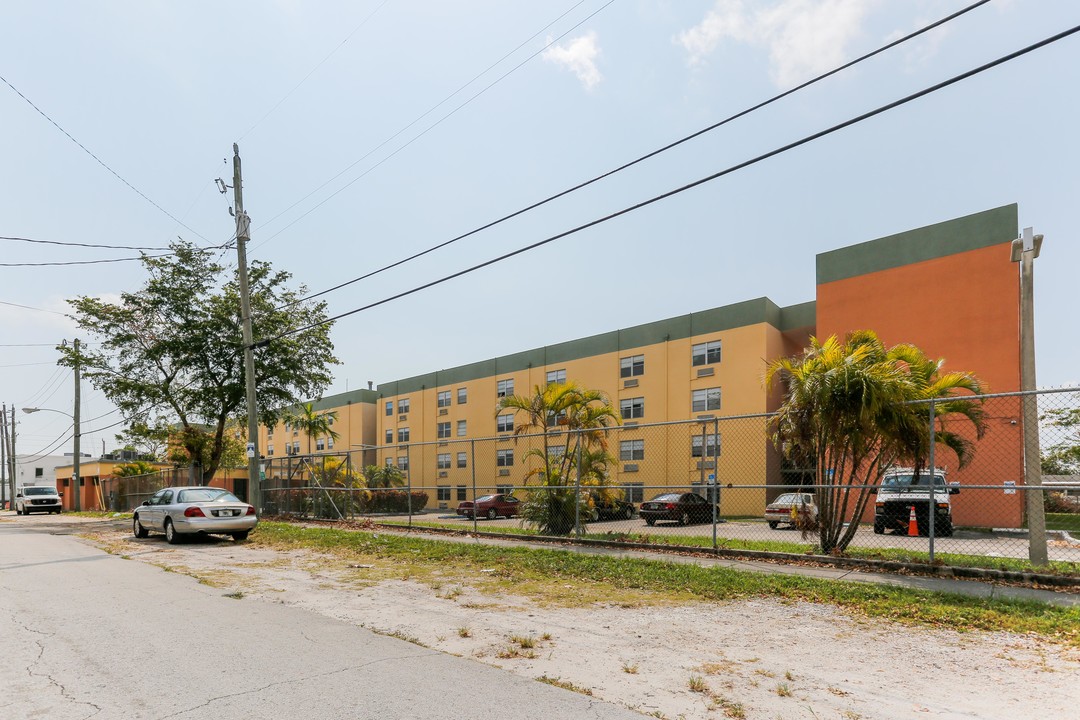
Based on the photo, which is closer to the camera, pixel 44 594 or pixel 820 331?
pixel 44 594

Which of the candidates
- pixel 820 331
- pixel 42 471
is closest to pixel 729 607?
pixel 820 331

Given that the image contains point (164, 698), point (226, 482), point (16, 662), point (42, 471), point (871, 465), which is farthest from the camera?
point (42, 471)

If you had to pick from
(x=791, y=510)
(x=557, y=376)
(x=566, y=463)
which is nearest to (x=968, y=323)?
(x=791, y=510)

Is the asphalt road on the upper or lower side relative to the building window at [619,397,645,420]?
lower

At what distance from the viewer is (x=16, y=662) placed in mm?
5707

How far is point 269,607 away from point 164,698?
3583 mm

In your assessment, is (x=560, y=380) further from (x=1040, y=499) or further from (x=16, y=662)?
(x=16, y=662)

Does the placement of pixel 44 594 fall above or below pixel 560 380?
below

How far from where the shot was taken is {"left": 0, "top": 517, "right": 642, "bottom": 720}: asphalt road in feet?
15.0

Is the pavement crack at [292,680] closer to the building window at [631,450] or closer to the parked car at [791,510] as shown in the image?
the parked car at [791,510]

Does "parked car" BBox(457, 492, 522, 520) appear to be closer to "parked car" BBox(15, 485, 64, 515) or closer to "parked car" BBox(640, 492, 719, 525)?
"parked car" BBox(640, 492, 719, 525)

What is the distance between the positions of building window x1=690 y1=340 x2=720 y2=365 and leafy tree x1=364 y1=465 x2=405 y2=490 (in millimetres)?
19434

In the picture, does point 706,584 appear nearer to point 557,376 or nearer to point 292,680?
point 292,680

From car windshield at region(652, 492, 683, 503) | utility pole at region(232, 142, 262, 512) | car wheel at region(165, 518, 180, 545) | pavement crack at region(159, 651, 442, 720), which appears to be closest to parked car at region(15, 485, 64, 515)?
utility pole at region(232, 142, 262, 512)
